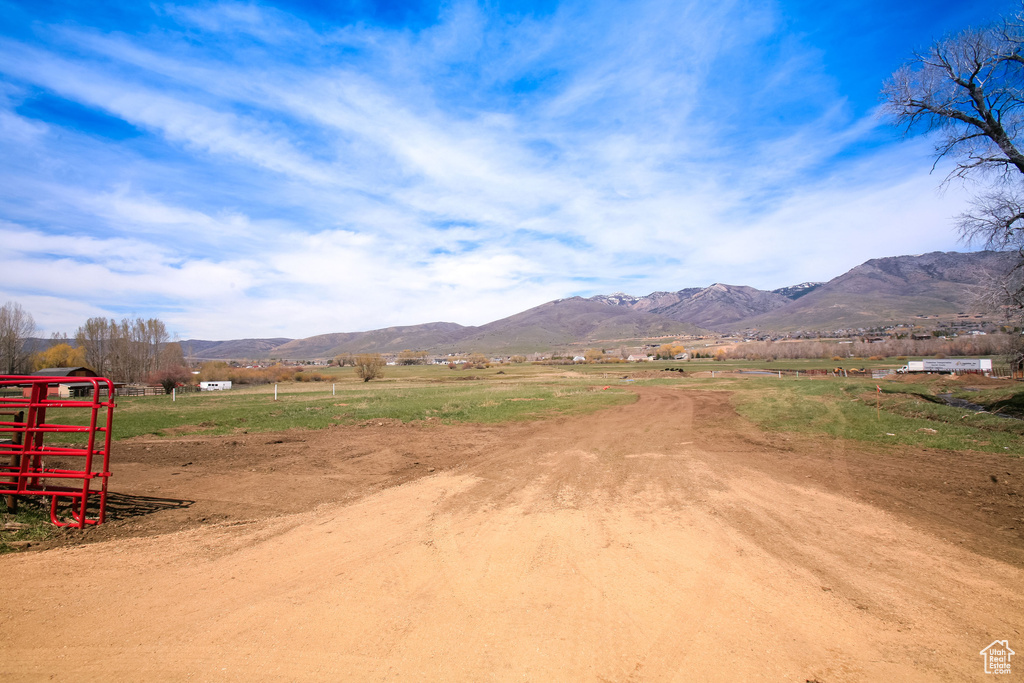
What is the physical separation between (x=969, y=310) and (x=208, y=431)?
30907 millimetres

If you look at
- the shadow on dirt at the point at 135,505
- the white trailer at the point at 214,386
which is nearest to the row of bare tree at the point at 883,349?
the shadow on dirt at the point at 135,505

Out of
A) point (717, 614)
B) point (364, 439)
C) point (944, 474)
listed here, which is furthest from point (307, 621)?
point (944, 474)

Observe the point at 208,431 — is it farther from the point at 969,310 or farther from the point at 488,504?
the point at 969,310

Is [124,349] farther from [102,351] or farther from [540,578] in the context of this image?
[540,578]

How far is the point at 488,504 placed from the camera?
8.66m

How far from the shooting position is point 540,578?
580cm

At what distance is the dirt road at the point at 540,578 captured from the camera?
4223mm

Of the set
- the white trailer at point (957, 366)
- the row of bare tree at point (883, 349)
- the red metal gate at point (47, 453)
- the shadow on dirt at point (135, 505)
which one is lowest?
the shadow on dirt at point (135, 505)

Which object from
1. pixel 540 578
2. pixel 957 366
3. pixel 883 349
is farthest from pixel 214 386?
pixel 883 349

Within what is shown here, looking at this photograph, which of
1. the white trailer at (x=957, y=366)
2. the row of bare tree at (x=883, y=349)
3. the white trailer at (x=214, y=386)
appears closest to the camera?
the white trailer at (x=957, y=366)

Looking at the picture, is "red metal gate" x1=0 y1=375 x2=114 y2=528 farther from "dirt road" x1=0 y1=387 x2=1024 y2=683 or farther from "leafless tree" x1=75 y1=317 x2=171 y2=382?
"leafless tree" x1=75 y1=317 x2=171 y2=382

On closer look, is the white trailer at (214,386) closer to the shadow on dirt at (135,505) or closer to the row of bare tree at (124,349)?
the row of bare tree at (124,349)

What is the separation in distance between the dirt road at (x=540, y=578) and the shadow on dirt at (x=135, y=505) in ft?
0.34

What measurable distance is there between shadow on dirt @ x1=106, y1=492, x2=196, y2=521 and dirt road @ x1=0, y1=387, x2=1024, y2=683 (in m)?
0.10
